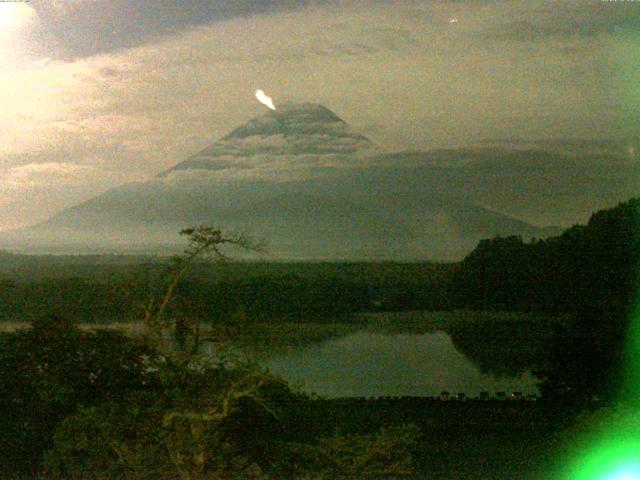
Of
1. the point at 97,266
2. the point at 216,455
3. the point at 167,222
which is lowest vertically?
the point at 216,455

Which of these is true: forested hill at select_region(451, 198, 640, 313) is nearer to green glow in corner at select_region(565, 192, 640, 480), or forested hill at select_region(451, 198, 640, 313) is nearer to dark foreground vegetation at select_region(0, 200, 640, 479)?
dark foreground vegetation at select_region(0, 200, 640, 479)

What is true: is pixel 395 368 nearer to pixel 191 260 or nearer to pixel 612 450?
pixel 612 450

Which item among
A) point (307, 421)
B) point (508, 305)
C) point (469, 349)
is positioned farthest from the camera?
point (508, 305)

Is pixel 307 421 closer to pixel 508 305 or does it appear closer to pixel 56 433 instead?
pixel 56 433

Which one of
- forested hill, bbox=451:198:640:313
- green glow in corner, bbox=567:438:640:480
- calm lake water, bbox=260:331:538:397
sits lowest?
green glow in corner, bbox=567:438:640:480

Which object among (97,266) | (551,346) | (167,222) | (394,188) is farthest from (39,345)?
(551,346)

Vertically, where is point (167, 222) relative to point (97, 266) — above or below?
above

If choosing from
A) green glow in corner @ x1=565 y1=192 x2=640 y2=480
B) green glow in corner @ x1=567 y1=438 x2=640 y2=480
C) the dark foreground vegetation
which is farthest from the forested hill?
green glow in corner @ x1=567 y1=438 x2=640 y2=480
